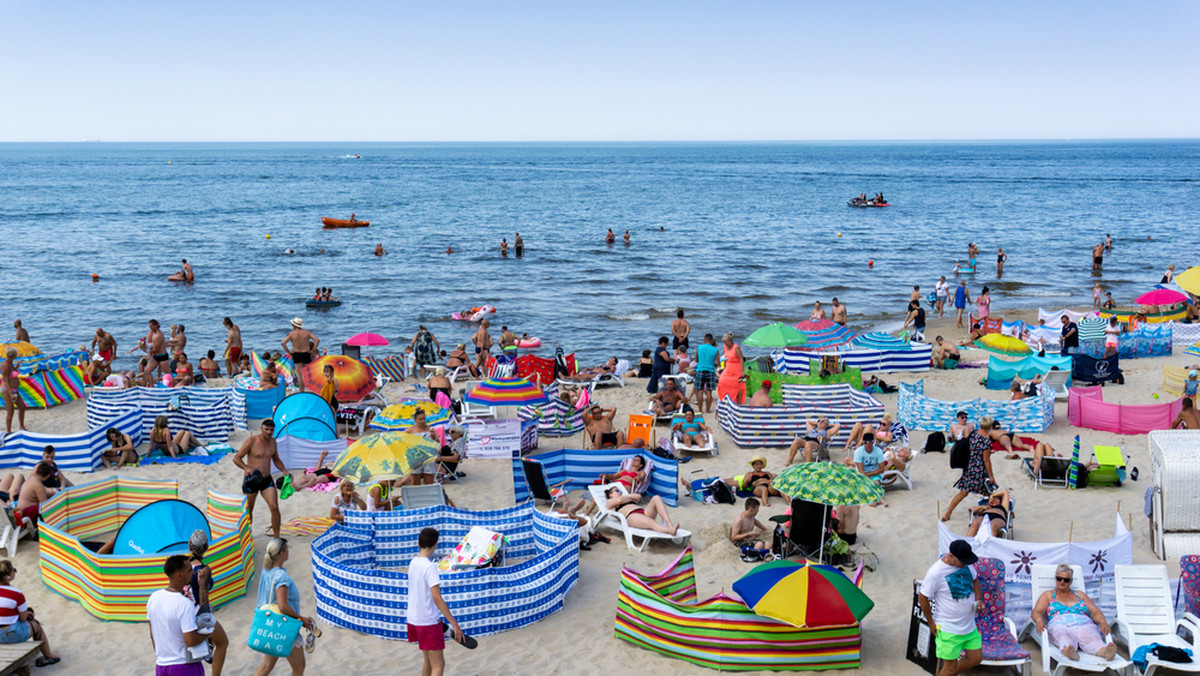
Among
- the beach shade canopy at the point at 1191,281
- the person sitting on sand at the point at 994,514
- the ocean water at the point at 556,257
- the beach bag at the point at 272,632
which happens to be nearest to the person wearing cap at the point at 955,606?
the person sitting on sand at the point at 994,514

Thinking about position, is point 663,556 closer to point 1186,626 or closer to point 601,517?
point 601,517

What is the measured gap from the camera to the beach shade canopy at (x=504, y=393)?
13.9 meters

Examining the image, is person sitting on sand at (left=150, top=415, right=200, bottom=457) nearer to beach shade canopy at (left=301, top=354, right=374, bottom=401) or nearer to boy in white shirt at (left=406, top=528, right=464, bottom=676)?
beach shade canopy at (left=301, top=354, right=374, bottom=401)

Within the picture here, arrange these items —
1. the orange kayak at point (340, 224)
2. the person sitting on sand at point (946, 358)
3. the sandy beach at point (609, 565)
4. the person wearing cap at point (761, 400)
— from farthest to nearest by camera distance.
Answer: the orange kayak at point (340, 224) → the person sitting on sand at point (946, 358) → the person wearing cap at point (761, 400) → the sandy beach at point (609, 565)

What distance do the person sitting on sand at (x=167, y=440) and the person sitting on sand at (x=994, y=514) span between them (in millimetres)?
10540

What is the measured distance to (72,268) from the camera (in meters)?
42.5

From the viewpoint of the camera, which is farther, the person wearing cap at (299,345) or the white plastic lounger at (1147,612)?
the person wearing cap at (299,345)

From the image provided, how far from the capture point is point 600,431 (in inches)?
520

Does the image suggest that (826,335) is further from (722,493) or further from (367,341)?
(367,341)

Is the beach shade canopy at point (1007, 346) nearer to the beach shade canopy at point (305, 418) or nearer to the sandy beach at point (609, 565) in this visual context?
the sandy beach at point (609, 565)

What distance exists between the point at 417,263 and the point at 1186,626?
128ft

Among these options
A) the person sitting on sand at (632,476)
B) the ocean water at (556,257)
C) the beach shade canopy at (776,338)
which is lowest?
the ocean water at (556,257)

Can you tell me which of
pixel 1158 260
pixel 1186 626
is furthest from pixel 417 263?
pixel 1186 626

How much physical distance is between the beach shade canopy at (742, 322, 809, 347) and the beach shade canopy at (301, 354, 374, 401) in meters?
6.57
